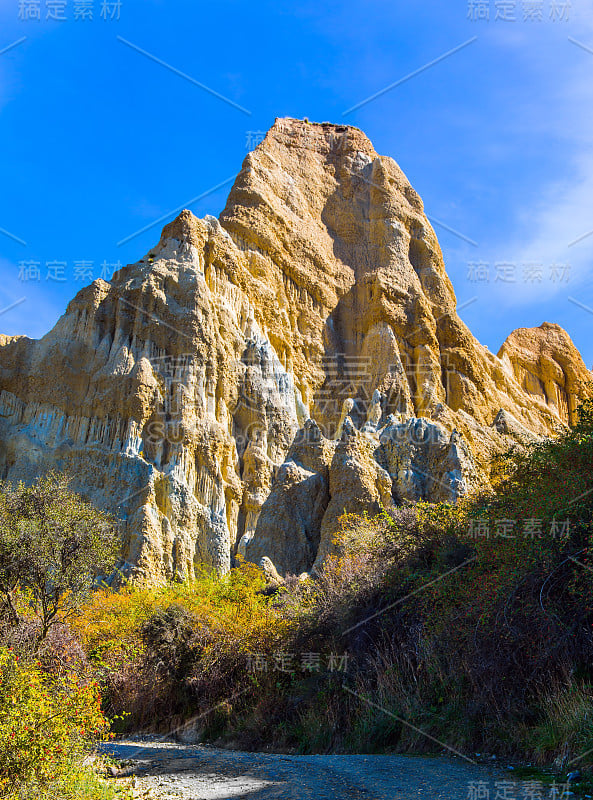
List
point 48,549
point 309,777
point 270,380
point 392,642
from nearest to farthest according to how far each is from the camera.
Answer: point 309,777, point 392,642, point 48,549, point 270,380

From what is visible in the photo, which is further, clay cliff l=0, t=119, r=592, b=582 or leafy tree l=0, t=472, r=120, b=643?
clay cliff l=0, t=119, r=592, b=582

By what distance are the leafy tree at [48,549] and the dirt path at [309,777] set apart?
3.97 m

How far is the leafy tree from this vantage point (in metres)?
13.1

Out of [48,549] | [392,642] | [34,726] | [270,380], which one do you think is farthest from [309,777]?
[270,380]

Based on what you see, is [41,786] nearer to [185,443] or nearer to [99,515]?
[99,515]

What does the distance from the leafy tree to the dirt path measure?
3966 mm

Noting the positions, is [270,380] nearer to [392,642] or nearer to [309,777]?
[392,642]

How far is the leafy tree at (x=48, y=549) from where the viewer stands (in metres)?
13.1

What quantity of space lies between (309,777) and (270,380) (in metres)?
32.9

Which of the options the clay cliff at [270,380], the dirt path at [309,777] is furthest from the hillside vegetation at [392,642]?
the clay cliff at [270,380]

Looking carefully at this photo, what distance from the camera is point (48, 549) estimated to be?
1342cm

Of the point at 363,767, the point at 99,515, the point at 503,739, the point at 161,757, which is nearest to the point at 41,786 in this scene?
the point at 363,767

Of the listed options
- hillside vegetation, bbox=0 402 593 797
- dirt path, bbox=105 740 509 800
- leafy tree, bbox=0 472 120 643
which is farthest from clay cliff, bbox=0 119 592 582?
dirt path, bbox=105 740 509 800

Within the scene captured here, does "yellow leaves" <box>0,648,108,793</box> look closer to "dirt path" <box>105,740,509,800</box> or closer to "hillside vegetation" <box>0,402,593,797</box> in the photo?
"hillside vegetation" <box>0,402,593,797</box>
